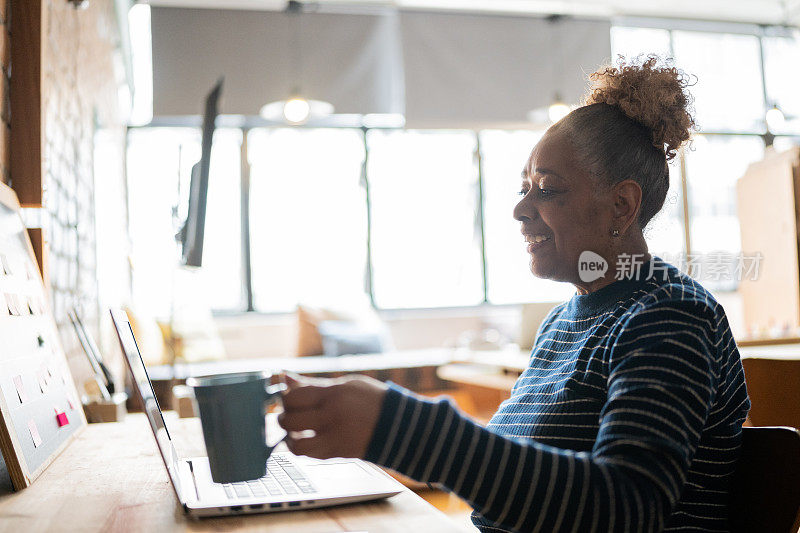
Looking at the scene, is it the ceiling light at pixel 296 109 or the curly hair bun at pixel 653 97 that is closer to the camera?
the curly hair bun at pixel 653 97

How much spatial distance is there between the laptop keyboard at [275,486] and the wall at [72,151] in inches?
32.3

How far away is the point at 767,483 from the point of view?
908 millimetres

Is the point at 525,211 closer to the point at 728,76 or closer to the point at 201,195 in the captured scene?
the point at 201,195

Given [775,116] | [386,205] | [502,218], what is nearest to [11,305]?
[386,205]

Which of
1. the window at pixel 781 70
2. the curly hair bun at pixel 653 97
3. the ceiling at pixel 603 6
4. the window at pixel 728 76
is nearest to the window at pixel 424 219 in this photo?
the ceiling at pixel 603 6

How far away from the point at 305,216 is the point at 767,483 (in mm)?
5433

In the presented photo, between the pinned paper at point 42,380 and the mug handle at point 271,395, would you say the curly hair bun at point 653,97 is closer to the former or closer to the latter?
the mug handle at point 271,395

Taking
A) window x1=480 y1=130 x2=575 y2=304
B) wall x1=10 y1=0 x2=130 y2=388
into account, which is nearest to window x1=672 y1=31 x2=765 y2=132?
window x1=480 y1=130 x2=575 y2=304

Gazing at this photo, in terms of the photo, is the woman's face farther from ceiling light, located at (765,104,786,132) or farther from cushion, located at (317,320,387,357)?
ceiling light, located at (765,104,786,132)

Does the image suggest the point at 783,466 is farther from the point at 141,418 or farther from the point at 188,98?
the point at 188,98

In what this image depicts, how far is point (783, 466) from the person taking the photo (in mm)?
895

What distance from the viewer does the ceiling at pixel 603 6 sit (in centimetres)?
588

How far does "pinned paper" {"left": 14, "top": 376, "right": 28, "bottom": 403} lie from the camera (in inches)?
37.9

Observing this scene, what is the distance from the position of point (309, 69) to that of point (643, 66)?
5061 millimetres
